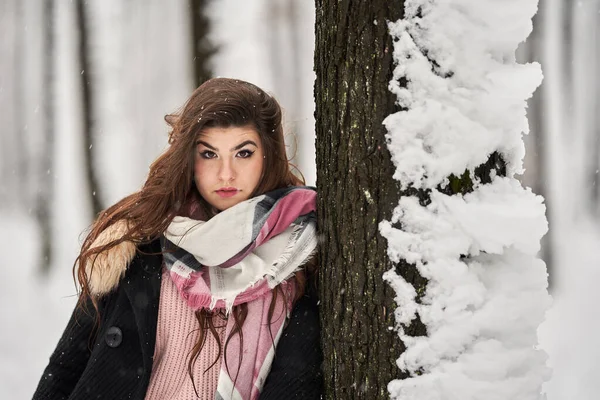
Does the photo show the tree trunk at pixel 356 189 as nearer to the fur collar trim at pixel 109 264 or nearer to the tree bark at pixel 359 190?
the tree bark at pixel 359 190

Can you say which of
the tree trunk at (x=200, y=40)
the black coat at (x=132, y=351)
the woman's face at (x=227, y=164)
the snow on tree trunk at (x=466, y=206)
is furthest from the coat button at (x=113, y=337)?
the tree trunk at (x=200, y=40)

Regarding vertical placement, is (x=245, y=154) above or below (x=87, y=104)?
below

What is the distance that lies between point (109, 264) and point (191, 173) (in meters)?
0.45

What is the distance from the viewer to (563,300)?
7223 millimetres

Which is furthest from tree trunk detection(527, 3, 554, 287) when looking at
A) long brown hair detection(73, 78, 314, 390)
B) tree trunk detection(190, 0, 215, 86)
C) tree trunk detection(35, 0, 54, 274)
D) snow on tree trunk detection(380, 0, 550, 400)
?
snow on tree trunk detection(380, 0, 550, 400)

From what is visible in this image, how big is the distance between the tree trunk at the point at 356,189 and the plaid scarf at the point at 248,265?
0.56 feet

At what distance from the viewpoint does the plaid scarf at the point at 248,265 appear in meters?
2.21

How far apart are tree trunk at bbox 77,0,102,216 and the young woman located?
6341mm

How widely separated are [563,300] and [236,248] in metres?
6.02

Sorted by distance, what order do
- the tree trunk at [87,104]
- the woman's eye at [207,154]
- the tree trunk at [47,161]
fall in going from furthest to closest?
the tree trunk at [47,161]
the tree trunk at [87,104]
the woman's eye at [207,154]

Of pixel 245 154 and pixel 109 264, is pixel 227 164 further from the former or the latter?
pixel 109 264

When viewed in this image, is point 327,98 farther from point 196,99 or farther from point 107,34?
point 107,34

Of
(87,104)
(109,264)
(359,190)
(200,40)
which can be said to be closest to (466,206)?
(359,190)

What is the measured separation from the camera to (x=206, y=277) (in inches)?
90.7
